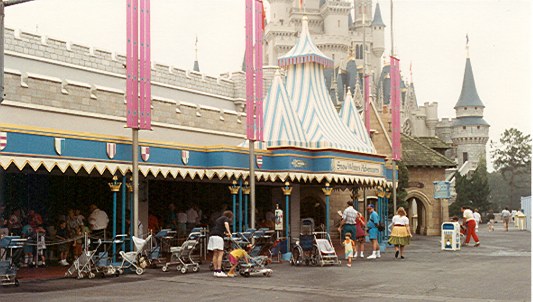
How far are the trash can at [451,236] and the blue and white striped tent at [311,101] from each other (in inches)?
136

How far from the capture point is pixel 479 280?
43.1ft

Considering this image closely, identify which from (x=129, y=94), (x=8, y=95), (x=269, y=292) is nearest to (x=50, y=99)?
(x=8, y=95)

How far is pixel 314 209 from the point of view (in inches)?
1238

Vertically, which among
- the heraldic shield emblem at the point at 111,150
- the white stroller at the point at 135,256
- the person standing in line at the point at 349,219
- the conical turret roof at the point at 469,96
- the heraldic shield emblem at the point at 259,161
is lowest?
the white stroller at the point at 135,256

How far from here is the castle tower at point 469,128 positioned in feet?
347

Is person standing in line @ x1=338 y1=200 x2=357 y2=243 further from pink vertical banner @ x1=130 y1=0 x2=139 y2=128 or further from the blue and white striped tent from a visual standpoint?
pink vertical banner @ x1=130 y1=0 x2=139 y2=128

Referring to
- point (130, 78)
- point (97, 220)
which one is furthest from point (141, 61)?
point (97, 220)

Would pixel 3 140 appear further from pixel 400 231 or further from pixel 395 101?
pixel 395 101

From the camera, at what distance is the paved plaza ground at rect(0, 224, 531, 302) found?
436 inches

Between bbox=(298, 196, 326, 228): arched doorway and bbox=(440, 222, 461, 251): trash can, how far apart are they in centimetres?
911

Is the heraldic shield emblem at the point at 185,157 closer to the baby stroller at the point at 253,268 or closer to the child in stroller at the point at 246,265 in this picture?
the child in stroller at the point at 246,265

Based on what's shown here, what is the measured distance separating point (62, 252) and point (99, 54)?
10345mm

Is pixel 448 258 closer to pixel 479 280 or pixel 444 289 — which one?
pixel 479 280

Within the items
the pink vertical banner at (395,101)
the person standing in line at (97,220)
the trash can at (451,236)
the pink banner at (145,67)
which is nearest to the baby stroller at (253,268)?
the pink banner at (145,67)
